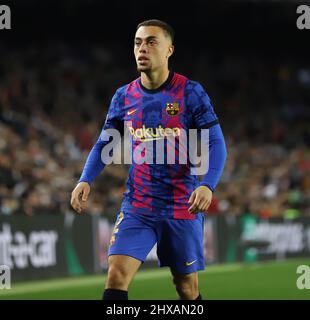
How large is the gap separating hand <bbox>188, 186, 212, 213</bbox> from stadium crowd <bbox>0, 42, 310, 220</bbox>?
8.73m

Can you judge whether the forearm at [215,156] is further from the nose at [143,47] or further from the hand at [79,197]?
the hand at [79,197]

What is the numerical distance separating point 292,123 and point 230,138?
11.7 feet

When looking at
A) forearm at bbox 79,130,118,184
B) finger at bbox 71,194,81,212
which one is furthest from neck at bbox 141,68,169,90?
finger at bbox 71,194,81,212

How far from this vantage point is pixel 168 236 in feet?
22.5

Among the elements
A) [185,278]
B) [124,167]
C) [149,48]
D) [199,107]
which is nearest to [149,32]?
[149,48]

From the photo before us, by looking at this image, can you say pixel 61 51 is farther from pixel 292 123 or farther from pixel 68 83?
pixel 292 123

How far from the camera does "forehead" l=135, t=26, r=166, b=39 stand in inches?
268

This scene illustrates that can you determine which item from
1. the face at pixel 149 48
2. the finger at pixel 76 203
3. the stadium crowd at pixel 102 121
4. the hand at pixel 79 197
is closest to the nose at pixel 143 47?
the face at pixel 149 48

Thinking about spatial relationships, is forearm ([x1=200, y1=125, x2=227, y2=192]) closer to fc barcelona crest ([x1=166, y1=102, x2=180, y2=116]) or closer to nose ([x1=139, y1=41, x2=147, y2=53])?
fc barcelona crest ([x1=166, y1=102, x2=180, y2=116])

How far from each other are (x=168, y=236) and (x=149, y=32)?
1.60 m

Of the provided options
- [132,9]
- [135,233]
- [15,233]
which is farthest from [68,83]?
[135,233]

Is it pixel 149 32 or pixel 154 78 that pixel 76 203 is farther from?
pixel 149 32

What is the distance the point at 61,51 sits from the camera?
25.4 metres

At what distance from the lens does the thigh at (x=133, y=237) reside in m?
6.63
